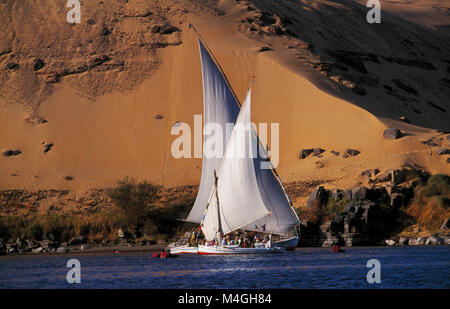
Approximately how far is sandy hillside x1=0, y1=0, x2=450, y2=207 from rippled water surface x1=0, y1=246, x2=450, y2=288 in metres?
18.1

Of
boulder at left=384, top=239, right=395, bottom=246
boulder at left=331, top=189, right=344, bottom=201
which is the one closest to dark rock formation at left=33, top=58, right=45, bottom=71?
boulder at left=331, top=189, right=344, bottom=201

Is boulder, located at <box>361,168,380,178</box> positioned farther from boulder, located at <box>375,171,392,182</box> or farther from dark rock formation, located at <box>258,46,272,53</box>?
dark rock formation, located at <box>258,46,272,53</box>

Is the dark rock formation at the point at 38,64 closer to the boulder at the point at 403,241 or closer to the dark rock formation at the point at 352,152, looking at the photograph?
the dark rock formation at the point at 352,152

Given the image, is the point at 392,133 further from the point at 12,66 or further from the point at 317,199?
the point at 12,66

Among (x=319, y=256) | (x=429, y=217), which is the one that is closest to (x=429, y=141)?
(x=429, y=217)

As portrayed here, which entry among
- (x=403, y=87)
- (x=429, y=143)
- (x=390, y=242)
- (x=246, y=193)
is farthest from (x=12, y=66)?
(x=390, y=242)

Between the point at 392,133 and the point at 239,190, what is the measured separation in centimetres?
2554

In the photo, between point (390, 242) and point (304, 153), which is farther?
point (304, 153)

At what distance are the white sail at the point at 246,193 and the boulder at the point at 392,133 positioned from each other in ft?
76.8

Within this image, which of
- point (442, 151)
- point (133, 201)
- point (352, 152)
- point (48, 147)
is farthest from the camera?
point (48, 147)

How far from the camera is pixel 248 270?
28.8 metres

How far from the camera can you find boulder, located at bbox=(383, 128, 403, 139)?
2292 inches

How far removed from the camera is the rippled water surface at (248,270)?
23953mm

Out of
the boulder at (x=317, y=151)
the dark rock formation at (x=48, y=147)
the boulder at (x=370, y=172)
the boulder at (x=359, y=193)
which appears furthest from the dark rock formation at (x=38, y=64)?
the boulder at (x=359, y=193)
